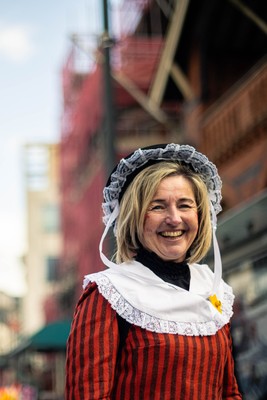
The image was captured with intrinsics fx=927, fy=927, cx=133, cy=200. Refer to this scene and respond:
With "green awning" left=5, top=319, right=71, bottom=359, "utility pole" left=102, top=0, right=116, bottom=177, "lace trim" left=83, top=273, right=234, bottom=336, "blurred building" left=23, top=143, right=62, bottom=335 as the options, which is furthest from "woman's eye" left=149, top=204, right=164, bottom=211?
"blurred building" left=23, top=143, right=62, bottom=335

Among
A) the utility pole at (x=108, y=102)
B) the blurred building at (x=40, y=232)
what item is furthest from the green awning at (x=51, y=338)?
the blurred building at (x=40, y=232)

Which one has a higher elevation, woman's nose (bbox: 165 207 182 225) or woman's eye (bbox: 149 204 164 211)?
woman's eye (bbox: 149 204 164 211)

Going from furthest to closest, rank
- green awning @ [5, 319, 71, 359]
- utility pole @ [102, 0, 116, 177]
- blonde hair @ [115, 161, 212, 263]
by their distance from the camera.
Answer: green awning @ [5, 319, 71, 359]
utility pole @ [102, 0, 116, 177]
blonde hair @ [115, 161, 212, 263]

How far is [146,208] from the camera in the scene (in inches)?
116

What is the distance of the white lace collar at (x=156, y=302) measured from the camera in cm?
284

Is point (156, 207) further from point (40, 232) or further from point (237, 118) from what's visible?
point (40, 232)

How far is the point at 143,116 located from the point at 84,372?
24314mm

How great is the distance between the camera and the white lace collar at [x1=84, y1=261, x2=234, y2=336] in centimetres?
284

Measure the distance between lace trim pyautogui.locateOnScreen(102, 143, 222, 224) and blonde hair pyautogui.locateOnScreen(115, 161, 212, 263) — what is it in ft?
0.10

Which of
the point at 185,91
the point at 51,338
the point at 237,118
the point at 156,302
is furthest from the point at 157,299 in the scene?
the point at 185,91

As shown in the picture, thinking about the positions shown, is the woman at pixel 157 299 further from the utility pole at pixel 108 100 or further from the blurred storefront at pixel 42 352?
the utility pole at pixel 108 100

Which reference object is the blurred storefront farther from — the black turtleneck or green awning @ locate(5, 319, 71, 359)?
the black turtleneck

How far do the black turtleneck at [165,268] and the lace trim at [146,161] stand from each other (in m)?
0.21

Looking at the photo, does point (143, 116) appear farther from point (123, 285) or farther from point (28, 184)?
point (28, 184)
